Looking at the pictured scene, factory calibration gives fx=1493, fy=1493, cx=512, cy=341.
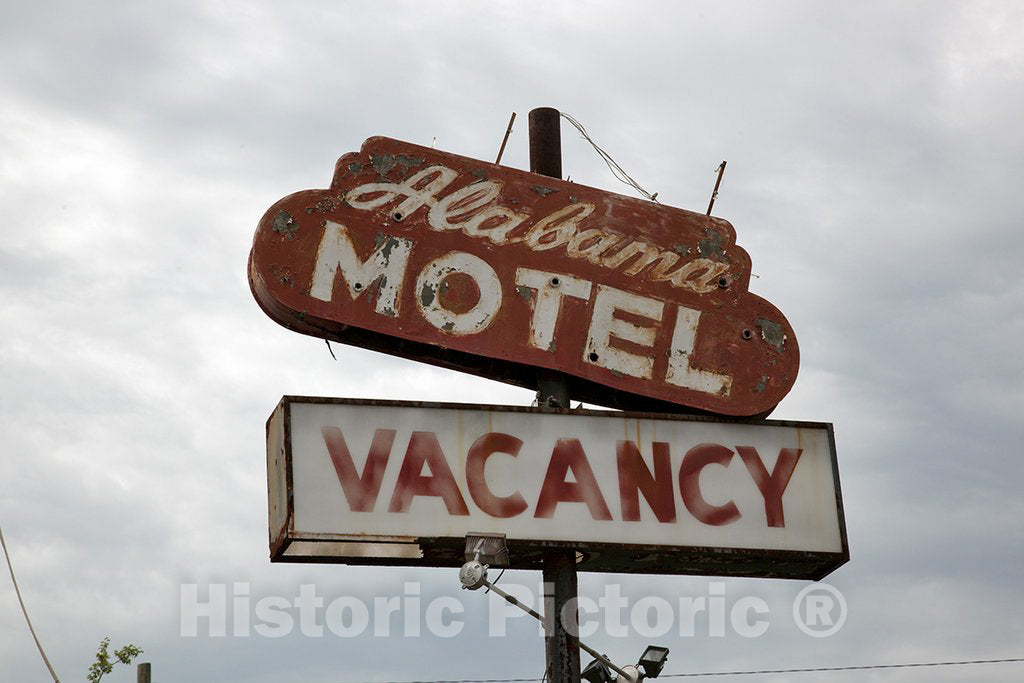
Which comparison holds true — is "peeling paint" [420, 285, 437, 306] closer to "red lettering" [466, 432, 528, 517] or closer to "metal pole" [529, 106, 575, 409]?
"red lettering" [466, 432, 528, 517]

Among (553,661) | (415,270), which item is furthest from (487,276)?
→ (553,661)

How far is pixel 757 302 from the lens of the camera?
39.9ft

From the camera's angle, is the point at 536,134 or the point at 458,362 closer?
the point at 458,362

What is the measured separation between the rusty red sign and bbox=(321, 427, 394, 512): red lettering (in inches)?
35.9

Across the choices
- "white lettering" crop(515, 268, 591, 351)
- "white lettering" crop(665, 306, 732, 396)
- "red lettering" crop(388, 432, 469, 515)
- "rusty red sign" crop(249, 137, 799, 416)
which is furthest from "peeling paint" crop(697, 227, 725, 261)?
"red lettering" crop(388, 432, 469, 515)

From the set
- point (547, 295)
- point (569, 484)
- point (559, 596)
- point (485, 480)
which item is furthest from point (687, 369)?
point (559, 596)

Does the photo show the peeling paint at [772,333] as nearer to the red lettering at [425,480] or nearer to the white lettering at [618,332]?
the white lettering at [618,332]

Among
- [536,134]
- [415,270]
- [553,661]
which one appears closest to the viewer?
[553,661]

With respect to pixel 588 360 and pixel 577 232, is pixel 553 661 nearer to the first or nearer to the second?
pixel 588 360

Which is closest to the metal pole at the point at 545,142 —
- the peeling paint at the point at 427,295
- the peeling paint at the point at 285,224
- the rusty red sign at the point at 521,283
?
the rusty red sign at the point at 521,283

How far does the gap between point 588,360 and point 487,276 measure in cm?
103

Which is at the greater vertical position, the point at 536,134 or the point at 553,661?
the point at 536,134

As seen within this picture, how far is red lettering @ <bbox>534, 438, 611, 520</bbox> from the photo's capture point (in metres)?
11.1

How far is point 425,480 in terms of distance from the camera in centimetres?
1095
